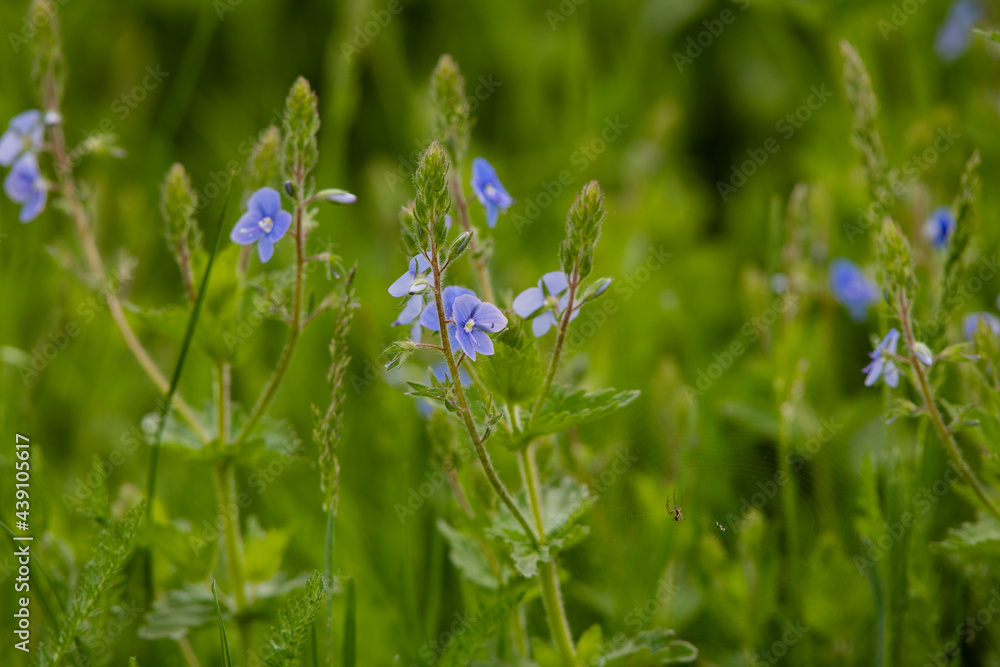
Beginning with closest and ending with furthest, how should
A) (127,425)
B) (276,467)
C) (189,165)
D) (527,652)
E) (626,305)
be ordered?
(527,652) → (276,467) → (127,425) → (626,305) → (189,165)

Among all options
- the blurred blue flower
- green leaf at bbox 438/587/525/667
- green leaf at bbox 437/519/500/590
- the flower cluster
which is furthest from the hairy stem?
the blurred blue flower

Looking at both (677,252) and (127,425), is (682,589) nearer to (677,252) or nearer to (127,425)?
(677,252)

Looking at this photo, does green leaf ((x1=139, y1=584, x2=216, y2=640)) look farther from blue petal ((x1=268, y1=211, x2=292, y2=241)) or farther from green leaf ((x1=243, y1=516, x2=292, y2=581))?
blue petal ((x1=268, y1=211, x2=292, y2=241))

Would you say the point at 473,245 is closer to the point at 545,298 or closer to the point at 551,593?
the point at 545,298

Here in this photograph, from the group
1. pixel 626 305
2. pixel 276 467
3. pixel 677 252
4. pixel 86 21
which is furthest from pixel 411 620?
pixel 86 21

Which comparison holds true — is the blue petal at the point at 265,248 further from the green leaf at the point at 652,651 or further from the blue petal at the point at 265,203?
the green leaf at the point at 652,651

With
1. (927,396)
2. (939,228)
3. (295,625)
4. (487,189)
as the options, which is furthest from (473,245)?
(939,228)
